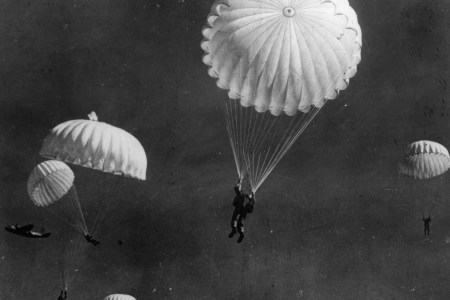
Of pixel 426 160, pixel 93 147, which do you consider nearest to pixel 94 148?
pixel 93 147

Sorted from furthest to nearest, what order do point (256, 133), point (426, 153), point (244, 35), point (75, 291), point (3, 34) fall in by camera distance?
point (75, 291), point (3, 34), point (426, 153), point (256, 133), point (244, 35)

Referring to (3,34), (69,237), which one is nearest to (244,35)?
(3,34)

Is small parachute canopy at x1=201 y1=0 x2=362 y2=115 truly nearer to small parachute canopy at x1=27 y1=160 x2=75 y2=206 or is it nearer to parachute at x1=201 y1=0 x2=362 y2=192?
parachute at x1=201 y1=0 x2=362 y2=192

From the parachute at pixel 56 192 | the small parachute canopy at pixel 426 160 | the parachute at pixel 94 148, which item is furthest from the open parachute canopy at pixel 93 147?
the small parachute canopy at pixel 426 160

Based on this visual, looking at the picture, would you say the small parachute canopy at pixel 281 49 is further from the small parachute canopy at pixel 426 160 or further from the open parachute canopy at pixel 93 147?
the small parachute canopy at pixel 426 160

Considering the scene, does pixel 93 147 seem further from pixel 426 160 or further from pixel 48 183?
pixel 426 160

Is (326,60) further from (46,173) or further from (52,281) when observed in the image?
(52,281)

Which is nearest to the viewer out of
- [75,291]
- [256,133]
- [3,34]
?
[256,133]

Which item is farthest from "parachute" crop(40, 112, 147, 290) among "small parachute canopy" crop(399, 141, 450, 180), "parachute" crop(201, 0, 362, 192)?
"small parachute canopy" crop(399, 141, 450, 180)
